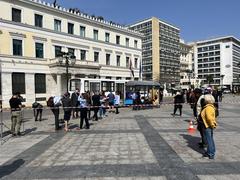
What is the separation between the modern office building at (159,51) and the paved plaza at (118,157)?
254 feet

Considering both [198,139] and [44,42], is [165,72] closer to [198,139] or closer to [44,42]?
[44,42]

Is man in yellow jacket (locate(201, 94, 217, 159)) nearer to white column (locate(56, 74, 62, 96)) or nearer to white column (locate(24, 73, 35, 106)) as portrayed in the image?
white column (locate(24, 73, 35, 106))

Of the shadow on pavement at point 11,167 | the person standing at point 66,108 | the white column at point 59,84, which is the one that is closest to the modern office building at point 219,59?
the white column at point 59,84

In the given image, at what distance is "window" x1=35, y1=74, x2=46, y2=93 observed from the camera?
36594 mm

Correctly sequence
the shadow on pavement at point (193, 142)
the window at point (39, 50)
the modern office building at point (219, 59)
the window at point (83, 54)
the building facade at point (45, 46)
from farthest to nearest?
the modern office building at point (219, 59) → the window at point (83, 54) → the window at point (39, 50) → the building facade at point (45, 46) → the shadow on pavement at point (193, 142)

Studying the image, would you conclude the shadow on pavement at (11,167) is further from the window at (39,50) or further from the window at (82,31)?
the window at (82,31)

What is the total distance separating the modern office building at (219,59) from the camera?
130 m

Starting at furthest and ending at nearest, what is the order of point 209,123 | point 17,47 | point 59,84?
1. point 59,84
2. point 17,47
3. point 209,123

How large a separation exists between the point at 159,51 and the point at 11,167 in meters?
90.5

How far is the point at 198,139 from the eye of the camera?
935cm

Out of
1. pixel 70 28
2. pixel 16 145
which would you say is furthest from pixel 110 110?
pixel 70 28

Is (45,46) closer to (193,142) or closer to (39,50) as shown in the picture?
(39,50)

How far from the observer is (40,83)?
37000mm

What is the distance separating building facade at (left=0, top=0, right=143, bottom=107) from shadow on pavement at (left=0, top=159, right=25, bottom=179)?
93.0ft
